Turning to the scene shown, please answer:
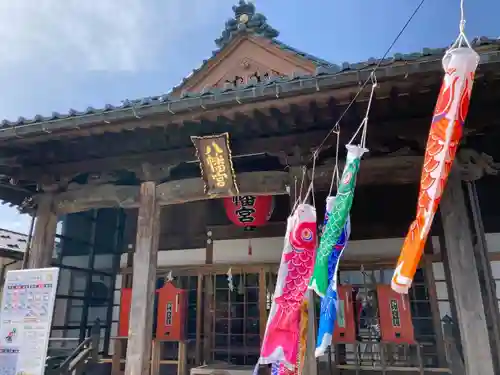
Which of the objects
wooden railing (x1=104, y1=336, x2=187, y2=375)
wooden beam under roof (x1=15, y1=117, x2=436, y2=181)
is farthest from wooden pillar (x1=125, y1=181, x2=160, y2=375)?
wooden railing (x1=104, y1=336, x2=187, y2=375)

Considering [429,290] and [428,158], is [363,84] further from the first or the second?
[429,290]

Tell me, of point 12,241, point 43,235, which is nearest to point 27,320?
point 43,235

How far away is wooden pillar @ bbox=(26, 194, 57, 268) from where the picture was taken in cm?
668

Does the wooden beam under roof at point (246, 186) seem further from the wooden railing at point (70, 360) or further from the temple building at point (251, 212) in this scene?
the wooden railing at point (70, 360)

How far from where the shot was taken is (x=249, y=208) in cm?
709

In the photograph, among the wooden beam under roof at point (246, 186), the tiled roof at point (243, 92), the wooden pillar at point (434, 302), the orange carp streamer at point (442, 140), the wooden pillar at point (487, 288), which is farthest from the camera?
the wooden pillar at point (434, 302)

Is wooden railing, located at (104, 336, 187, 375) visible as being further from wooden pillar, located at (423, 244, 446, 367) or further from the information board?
→ wooden pillar, located at (423, 244, 446, 367)

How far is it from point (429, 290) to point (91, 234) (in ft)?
27.0

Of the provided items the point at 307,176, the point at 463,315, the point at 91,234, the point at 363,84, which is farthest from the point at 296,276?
the point at 91,234

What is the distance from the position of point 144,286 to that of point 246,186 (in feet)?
7.17

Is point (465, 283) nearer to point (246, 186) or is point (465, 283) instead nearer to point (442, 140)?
point (442, 140)

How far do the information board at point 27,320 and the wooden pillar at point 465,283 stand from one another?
554 centimetres

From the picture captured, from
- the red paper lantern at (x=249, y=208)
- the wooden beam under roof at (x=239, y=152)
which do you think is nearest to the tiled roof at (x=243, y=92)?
the wooden beam under roof at (x=239, y=152)

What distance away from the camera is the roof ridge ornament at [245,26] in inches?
462
